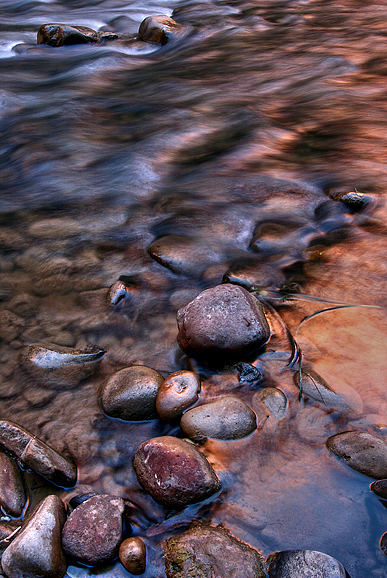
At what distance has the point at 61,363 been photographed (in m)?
2.49

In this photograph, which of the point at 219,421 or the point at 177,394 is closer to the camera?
the point at 219,421

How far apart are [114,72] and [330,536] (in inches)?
240

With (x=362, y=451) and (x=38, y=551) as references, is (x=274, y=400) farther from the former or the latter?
(x=38, y=551)

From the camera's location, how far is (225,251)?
3221mm

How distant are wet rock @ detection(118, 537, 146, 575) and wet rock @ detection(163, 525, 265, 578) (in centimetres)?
7

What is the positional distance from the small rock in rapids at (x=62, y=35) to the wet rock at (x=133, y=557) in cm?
723

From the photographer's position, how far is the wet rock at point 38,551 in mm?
1614

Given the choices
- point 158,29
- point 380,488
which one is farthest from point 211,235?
point 158,29

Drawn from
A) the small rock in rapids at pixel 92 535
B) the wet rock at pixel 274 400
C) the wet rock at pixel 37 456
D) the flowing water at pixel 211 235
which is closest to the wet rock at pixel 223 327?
the flowing water at pixel 211 235

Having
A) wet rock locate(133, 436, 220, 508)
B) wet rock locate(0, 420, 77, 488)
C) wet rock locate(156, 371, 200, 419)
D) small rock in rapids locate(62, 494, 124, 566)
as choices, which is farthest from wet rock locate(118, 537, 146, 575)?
wet rock locate(156, 371, 200, 419)

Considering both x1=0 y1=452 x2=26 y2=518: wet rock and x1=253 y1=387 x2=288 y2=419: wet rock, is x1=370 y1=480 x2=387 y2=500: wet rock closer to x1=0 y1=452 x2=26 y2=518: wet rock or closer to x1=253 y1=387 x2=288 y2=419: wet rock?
x1=253 y1=387 x2=288 y2=419: wet rock

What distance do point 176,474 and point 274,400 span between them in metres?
0.55

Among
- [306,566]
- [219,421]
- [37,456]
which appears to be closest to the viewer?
[306,566]

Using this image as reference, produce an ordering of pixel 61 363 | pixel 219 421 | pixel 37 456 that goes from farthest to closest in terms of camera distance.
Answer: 1. pixel 61 363
2. pixel 219 421
3. pixel 37 456
